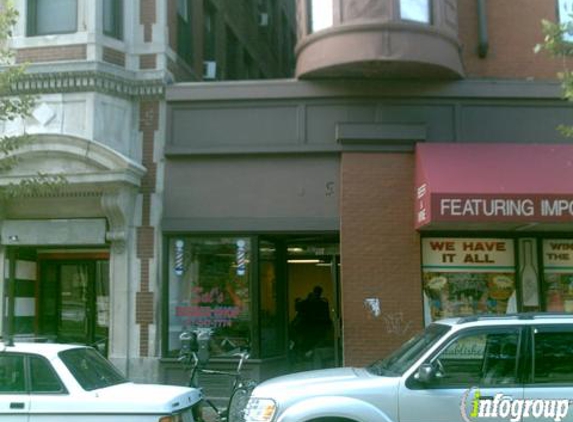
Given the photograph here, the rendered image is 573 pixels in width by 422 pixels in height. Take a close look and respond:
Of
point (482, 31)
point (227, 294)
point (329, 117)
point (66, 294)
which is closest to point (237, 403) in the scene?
point (227, 294)

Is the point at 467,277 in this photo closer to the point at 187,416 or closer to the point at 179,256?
the point at 179,256

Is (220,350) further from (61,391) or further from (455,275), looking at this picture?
(61,391)

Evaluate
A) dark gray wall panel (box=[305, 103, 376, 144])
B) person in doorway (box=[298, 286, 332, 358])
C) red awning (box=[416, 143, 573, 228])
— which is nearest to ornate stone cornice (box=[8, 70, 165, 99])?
dark gray wall panel (box=[305, 103, 376, 144])

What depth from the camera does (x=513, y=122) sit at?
449 inches

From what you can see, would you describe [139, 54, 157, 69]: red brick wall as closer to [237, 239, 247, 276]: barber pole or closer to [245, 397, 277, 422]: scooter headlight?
[237, 239, 247, 276]: barber pole

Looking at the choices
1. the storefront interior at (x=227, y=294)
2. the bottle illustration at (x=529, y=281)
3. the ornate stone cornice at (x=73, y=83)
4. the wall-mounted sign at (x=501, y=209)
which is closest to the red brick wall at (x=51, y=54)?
the ornate stone cornice at (x=73, y=83)

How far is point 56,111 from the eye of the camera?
11336 millimetres

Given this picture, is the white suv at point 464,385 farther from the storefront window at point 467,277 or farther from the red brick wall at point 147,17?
the red brick wall at point 147,17

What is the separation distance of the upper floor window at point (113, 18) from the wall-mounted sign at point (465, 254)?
6.04 meters

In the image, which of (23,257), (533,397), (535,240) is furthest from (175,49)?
(533,397)

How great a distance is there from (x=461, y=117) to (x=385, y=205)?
189cm

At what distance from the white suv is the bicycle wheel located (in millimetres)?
1221

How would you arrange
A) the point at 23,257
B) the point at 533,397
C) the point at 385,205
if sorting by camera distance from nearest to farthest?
the point at 533,397 < the point at 385,205 < the point at 23,257

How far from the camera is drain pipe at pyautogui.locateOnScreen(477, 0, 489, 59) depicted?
38.4 feet
